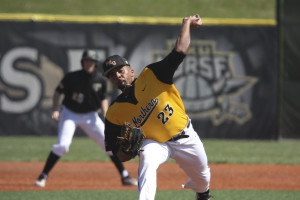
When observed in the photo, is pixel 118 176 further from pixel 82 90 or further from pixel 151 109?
pixel 151 109

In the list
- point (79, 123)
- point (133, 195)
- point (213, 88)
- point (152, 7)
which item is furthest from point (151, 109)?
point (152, 7)

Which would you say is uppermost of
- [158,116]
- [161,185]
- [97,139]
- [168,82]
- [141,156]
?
[168,82]

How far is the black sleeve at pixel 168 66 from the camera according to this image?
4.77m

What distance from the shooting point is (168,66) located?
4.84 m

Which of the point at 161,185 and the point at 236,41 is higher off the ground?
the point at 236,41

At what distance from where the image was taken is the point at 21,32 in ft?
48.4

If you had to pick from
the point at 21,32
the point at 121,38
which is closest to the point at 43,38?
the point at 21,32

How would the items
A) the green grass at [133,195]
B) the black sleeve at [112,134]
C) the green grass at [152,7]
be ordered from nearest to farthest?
the black sleeve at [112,134] → the green grass at [133,195] → the green grass at [152,7]

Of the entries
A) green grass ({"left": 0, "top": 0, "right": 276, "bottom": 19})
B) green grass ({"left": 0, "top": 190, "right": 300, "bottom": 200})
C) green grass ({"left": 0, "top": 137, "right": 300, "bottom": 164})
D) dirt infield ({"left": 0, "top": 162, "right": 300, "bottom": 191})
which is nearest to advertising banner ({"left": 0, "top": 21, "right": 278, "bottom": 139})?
green grass ({"left": 0, "top": 137, "right": 300, "bottom": 164})

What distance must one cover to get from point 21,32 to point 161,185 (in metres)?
8.04

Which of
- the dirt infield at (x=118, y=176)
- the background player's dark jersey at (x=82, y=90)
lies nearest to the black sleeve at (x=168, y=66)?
the dirt infield at (x=118, y=176)

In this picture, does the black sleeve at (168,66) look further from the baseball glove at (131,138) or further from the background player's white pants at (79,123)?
the background player's white pants at (79,123)

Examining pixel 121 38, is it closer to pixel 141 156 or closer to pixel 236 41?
pixel 236 41

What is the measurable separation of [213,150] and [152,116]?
309 inches
